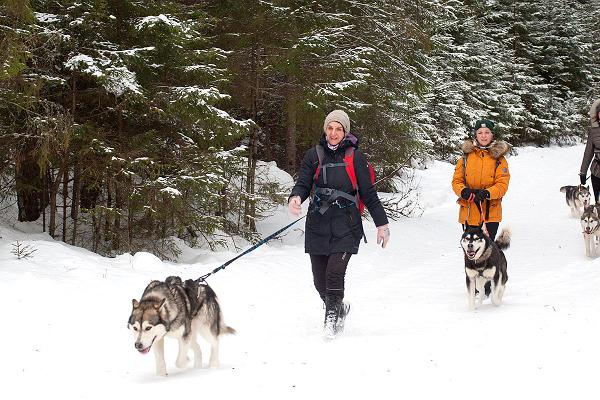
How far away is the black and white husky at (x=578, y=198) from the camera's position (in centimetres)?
1483

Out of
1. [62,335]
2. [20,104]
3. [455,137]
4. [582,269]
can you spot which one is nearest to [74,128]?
[20,104]

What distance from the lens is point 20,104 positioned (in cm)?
839

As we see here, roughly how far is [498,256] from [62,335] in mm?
4984

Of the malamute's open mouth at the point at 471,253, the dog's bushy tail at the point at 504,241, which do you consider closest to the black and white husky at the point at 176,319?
the malamute's open mouth at the point at 471,253

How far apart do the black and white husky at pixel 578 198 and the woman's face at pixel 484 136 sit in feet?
28.3

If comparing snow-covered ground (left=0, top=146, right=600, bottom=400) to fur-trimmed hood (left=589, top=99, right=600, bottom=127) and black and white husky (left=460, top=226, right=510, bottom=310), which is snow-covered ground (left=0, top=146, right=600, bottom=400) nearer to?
black and white husky (left=460, top=226, right=510, bottom=310)

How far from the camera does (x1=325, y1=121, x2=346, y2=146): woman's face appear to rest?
5.82 metres

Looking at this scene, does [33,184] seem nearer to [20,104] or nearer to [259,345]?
[20,104]

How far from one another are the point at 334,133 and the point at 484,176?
95.6 inches

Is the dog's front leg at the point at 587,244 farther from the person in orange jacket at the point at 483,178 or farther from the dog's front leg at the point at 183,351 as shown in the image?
the dog's front leg at the point at 183,351

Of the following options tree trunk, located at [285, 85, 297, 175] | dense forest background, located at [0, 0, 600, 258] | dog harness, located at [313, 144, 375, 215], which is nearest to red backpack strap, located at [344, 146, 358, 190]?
dog harness, located at [313, 144, 375, 215]

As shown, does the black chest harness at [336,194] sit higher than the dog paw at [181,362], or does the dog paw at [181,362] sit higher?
the black chest harness at [336,194]

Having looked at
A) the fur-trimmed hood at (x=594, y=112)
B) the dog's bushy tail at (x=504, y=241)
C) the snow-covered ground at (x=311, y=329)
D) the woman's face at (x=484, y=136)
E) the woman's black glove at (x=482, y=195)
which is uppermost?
the fur-trimmed hood at (x=594, y=112)

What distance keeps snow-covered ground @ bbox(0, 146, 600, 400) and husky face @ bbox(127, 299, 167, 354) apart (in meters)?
0.35
